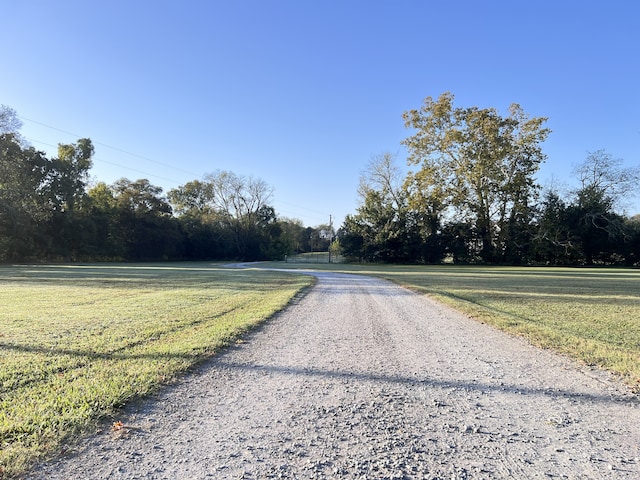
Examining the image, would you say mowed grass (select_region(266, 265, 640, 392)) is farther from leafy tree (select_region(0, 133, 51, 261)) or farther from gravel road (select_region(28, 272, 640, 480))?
leafy tree (select_region(0, 133, 51, 261))

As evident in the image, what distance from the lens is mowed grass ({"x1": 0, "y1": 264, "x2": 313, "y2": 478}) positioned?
2719mm

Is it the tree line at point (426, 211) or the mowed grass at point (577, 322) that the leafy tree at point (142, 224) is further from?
the mowed grass at point (577, 322)

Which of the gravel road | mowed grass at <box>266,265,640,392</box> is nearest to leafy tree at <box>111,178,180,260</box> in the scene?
mowed grass at <box>266,265,640,392</box>

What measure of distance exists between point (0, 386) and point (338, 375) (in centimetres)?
Result: 320

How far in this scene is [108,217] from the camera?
4756 centimetres

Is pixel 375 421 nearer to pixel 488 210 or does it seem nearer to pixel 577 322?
pixel 577 322

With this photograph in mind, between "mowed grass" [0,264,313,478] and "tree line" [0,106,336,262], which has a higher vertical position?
"tree line" [0,106,336,262]

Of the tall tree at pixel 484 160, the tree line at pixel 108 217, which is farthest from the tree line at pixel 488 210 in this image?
the tree line at pixel 108 217

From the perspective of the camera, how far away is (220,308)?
8797mm

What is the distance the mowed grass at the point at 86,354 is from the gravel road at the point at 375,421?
30 centimetres

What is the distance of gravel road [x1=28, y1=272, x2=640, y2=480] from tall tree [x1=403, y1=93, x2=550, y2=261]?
39.8 m

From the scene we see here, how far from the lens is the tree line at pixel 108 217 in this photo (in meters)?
36.5

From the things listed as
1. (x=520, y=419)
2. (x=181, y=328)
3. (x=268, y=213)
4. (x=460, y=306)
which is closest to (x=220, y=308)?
(x=181, y=328)

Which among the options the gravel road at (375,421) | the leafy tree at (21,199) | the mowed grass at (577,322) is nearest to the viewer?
the gravel road at (375,421)
